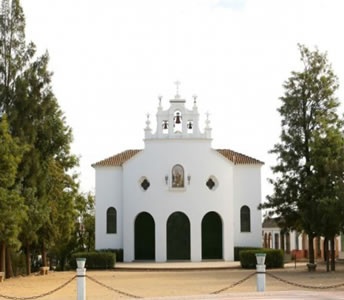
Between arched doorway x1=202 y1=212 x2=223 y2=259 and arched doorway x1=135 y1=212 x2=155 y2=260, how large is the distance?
357cm

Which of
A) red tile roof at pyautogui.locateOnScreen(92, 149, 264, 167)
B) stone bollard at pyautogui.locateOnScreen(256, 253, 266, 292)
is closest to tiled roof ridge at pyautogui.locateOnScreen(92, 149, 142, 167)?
red tile roof at pyautogui.locateOnScreen(92, 149, 264, 167)

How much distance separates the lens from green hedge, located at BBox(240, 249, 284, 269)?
44531 millimetres

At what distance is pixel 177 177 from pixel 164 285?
19.9 metres

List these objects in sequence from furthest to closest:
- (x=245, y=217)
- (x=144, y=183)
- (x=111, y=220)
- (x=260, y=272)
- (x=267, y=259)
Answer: (x=111, y=220) < (x=245, y=217) < (x=144, y=183) < (x=267, y=259) < (x=260, y=272)

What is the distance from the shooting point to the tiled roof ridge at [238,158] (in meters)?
53.0

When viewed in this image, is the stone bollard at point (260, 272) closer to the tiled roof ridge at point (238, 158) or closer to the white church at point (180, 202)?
the white church at point (180, 202)

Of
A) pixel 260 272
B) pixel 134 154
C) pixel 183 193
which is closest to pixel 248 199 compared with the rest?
pixel 183 193

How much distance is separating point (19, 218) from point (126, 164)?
19.2 meters

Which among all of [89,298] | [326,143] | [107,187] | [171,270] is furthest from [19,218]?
[107,187]

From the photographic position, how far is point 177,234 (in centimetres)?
5100

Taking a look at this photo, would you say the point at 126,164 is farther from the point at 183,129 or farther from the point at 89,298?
the point at 89,298

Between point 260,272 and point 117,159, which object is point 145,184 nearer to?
point 117,159

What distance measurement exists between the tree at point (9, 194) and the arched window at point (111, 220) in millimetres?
18426

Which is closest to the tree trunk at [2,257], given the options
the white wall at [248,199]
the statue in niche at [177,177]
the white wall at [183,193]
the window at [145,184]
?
the white wall at [183,193]
